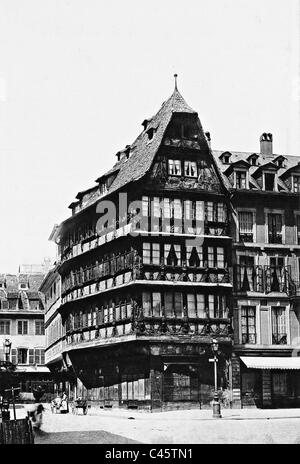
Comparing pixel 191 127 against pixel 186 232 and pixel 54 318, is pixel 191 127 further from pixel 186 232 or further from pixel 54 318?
pixel 54 318

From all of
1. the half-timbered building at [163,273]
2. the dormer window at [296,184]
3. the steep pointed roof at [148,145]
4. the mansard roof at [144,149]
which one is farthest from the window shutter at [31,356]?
the dormer window at [296,184]

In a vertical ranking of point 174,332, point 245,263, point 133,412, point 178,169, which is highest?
point 178,169

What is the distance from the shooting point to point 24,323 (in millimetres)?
74875

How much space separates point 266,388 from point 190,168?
1389cm

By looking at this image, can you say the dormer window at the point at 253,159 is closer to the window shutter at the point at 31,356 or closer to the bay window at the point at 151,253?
the bay window at the point at 151,253

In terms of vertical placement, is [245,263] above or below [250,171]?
below

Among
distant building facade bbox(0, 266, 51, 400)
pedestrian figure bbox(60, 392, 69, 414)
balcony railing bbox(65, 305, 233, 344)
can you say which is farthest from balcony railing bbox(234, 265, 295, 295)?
distant building facade bbox(0, 266, 51, 400)

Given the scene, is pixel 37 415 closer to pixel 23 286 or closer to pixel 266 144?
pixel 266 144

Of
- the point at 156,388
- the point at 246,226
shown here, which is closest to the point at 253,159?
the point at 246,226

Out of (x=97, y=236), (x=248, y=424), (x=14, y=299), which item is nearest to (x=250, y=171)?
(x=97, y=236)

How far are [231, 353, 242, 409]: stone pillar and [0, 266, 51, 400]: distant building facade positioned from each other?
98.1ft

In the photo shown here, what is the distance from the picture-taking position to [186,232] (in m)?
44.6

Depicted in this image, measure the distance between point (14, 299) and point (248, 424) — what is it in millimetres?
48677
